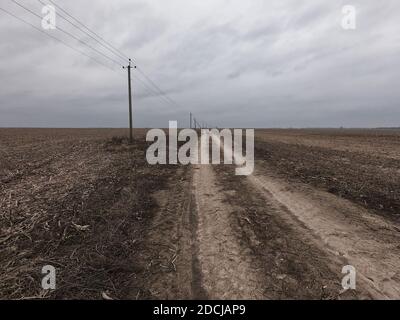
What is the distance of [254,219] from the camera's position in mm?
7645

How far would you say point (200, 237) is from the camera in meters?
6.60

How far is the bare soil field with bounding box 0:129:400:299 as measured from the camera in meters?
4.79

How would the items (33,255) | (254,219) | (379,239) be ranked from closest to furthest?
1. (33,255)
2. (379,239)
3. (254,219)

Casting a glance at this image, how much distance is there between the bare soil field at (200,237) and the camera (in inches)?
189

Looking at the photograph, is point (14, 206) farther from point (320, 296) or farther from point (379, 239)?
point (379, 239)

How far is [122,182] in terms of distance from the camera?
11727 millimetres

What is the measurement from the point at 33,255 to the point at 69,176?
698cm
